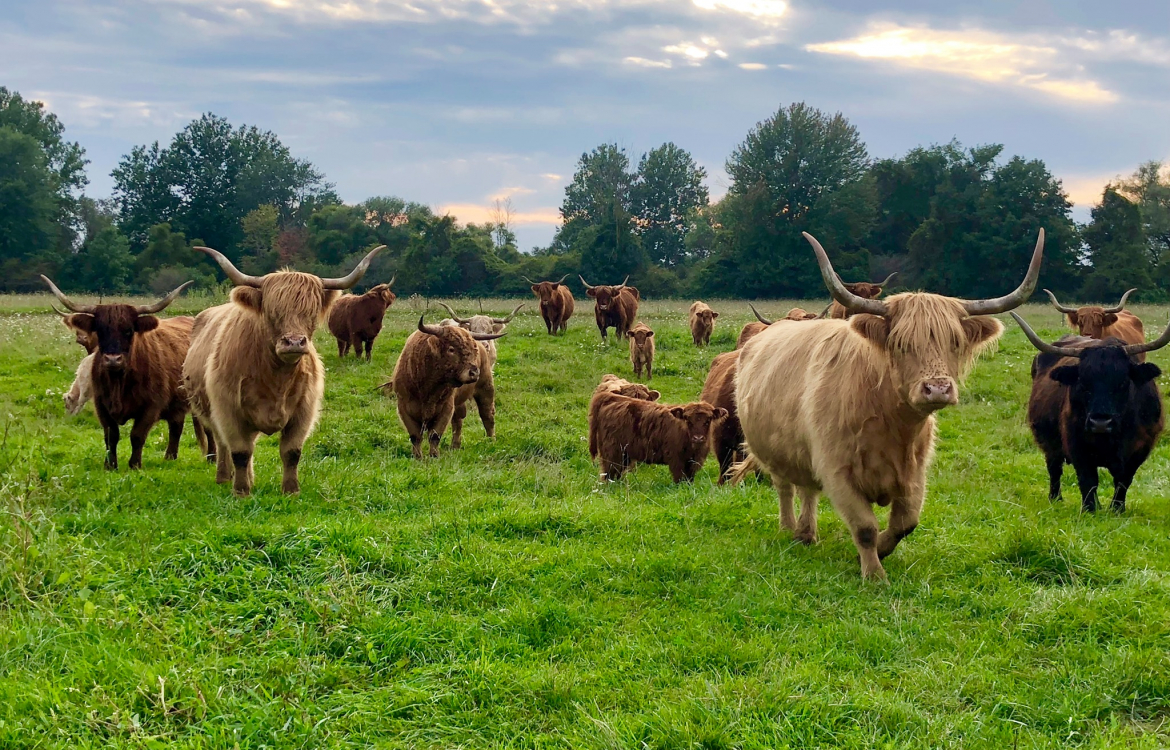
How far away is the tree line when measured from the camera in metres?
45.2

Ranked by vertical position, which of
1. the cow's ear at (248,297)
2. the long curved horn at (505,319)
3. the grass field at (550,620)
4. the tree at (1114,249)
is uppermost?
the tree at (1114,249)

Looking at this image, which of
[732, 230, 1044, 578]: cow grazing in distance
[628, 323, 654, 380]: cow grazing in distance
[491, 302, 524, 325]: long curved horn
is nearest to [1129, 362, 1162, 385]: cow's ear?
[732, 230, 1044, 578]: cow grazing in distance

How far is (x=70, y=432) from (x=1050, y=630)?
10154 mm

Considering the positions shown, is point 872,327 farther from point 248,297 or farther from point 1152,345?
point 248,297

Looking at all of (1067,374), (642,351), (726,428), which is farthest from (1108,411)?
(642,351)

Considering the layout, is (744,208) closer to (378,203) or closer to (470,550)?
(378,203)

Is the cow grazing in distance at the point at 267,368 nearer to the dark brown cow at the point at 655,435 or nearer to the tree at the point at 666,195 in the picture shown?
the dark brown cow at the point at 655,435

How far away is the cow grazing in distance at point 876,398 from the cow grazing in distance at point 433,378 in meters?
4.39

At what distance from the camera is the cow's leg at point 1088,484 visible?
724cm

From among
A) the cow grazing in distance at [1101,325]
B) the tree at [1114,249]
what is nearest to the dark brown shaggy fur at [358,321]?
the cow grazing in distance at [1101,325]

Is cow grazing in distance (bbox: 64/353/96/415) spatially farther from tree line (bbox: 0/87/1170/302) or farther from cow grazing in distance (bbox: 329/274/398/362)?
tree line (bbox: 0/87/1170/302)

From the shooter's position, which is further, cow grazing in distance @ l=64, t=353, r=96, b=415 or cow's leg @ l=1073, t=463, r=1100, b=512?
cow grazing in distance @ l=64, t=353, r=96, b=415

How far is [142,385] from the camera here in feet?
27.2

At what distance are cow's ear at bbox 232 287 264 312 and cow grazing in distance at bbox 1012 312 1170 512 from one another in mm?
6030
